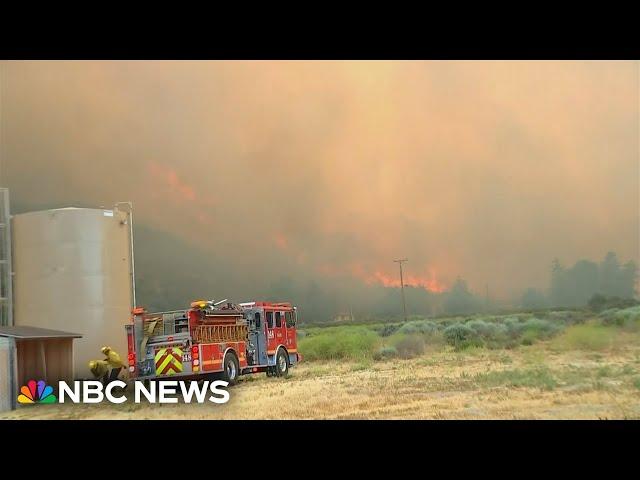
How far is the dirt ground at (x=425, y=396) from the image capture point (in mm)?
13414

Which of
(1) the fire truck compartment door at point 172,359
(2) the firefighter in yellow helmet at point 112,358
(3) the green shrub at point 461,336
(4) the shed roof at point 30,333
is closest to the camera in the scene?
(4) the shed roof at point 30,333

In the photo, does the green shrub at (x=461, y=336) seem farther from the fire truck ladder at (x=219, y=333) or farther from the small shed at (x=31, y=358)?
the small shed at (x=31, y=358)

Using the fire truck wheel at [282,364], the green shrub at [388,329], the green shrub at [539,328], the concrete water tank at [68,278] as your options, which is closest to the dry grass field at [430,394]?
the fire truck wheel at [282,364]

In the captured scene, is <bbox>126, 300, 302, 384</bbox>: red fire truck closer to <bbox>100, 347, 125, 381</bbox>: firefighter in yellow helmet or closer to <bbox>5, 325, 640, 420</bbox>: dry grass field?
<bbox>5, 325, 640, 420</bbox>: dry grass field

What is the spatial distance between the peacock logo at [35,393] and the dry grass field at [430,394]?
0.16 metres

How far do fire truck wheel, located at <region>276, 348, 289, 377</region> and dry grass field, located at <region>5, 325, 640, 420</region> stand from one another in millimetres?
464

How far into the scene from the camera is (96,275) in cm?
1903

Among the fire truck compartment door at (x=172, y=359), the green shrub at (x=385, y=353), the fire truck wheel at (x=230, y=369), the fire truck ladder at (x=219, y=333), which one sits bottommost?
the green shrub at (x=385, y=353)

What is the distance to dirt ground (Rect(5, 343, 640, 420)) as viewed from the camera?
44.0 feet

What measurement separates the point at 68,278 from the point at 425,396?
9.48 metres

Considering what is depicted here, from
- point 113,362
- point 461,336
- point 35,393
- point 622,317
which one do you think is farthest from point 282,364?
point 622,317

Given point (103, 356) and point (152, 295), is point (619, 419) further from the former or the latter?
point (152, 295)

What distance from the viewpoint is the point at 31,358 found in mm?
15477
